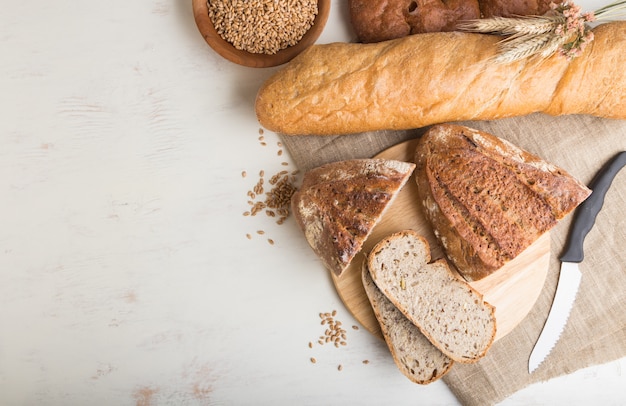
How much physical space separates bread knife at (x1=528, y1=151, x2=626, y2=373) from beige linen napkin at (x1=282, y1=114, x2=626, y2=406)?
0.11 ft

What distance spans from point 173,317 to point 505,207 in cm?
182

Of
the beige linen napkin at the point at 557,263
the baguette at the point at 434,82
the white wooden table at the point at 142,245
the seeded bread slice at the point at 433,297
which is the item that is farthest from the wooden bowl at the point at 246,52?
the seeded bread slice at the point at 433,297

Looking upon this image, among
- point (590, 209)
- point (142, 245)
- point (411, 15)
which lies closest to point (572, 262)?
point (590, 209)

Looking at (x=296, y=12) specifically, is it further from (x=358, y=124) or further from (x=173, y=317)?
(x=173, y=317)

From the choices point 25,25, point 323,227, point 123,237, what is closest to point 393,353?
point 323,227

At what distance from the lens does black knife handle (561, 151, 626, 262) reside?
2.42 meters

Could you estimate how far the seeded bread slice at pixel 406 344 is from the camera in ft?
7.86

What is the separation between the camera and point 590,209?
242 centimetres

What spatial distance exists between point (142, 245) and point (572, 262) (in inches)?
90.4

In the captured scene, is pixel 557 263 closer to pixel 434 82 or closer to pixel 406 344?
pixel 406 344

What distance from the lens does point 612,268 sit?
8.22 ft

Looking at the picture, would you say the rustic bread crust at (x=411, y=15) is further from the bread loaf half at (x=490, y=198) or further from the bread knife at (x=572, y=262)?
the bread knife at (x=572, y=262)

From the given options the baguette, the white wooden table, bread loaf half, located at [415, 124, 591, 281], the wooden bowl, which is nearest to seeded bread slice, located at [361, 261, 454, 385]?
the white wooden table

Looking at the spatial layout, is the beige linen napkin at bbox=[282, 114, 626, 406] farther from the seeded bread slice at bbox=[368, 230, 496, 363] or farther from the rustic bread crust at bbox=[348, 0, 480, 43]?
the rustic bread crust at bbox=[348, 0, 480, 43]
